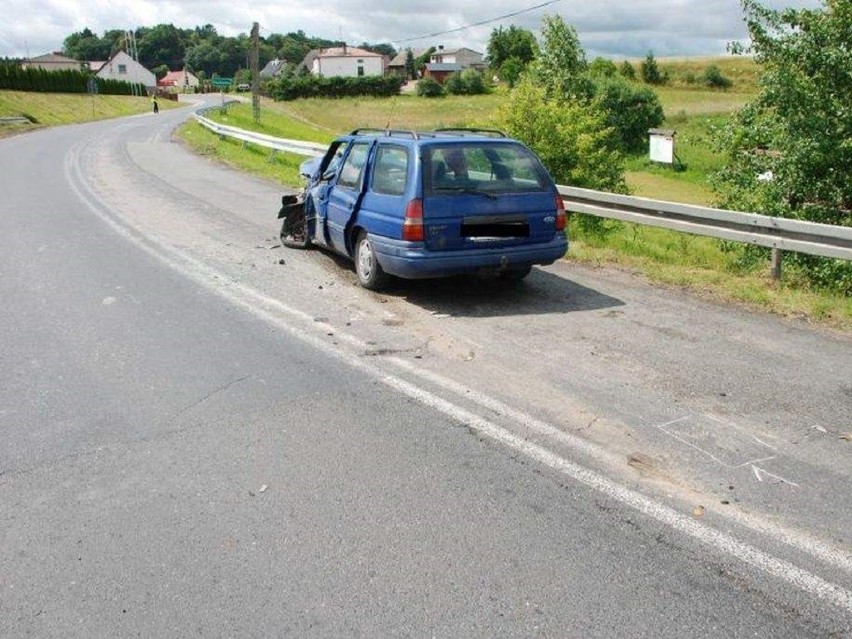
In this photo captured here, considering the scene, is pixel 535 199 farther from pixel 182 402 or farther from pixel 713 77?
pixel 713 77

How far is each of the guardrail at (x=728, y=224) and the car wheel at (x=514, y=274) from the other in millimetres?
2156

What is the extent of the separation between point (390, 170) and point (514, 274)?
1750 millimetres

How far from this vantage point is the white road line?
10.8ft

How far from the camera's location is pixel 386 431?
4.75 meters

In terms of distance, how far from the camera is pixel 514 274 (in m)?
8.56

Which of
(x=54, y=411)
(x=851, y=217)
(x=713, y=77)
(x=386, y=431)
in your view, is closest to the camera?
(x=386, y=431)

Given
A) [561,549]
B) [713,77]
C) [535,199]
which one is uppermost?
[713,77]

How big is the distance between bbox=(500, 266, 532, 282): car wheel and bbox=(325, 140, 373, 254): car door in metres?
1.75

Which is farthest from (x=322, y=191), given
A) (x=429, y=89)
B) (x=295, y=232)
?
(x=429, y=89)

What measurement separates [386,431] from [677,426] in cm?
174

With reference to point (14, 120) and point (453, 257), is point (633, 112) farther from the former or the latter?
point (453, 257)

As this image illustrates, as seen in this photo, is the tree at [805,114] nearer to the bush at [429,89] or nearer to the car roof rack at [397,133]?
the car roof rack at [397,133]

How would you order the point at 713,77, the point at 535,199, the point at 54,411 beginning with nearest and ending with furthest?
the point at 54,411, the point at 535,199, the point at 713,77

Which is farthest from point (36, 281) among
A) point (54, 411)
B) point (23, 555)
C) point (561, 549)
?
point (561, 549)
